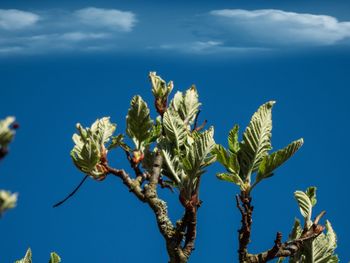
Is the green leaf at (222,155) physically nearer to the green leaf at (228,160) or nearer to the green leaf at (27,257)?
the green leaf at (228,160)

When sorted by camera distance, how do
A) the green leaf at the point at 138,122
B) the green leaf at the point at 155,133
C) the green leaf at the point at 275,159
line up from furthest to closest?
the green leaf at the point at 155,133, the green leaf at the point at 138,122, the green leaf at the point at 275,159

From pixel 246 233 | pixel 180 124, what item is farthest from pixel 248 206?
pixel 180 124

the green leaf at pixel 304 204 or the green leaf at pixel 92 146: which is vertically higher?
the green leaf at pixel 92 146

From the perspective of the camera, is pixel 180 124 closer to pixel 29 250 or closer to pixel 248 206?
pixel 248 206

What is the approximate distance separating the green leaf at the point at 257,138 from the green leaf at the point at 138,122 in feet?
2.25

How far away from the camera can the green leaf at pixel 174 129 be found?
130 inches

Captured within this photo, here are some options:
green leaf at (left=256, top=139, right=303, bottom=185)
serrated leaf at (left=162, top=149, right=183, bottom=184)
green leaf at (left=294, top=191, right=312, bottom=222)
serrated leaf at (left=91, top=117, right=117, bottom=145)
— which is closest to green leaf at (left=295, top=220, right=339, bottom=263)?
green leaf at (left=294, top=191, right=312, bottom=222)

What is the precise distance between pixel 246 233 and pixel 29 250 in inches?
50.8

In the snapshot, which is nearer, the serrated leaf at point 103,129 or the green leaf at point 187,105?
the serrated leaf at point 103,129

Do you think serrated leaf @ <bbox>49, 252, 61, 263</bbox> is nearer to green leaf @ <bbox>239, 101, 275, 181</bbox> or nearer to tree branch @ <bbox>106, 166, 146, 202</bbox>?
tree branch @ <bbox>106, 166, 146, 202</bbox>

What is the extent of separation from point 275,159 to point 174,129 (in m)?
0.62

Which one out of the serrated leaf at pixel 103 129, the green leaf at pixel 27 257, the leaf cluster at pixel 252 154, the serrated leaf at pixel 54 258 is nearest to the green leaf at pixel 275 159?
the leaf cluster at pixel 252 154

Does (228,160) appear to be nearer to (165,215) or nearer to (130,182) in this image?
(165,215)

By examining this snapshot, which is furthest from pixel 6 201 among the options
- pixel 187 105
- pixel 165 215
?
pixel 187 105
